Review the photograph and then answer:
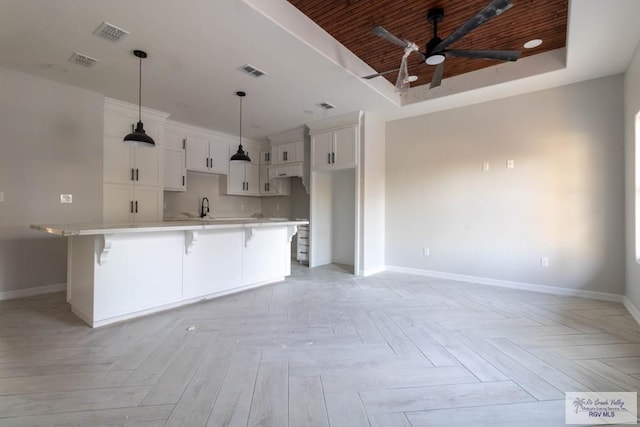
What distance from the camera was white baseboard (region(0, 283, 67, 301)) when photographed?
3.32 meters

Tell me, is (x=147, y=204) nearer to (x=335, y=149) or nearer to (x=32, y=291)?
(x=32, y=291)

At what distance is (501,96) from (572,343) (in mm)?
3290

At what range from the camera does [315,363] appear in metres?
2.02

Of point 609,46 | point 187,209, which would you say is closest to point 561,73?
point 609,46

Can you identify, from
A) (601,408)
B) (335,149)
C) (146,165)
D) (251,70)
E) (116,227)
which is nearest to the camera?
(601,408)

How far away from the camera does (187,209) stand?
228 inches

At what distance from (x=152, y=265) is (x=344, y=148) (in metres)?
3.38

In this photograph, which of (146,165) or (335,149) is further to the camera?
(335,149)

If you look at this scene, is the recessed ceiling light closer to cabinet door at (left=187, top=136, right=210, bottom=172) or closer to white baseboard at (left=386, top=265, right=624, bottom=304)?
white baseboard at (left=386, top=265, right=624, bottom=304)

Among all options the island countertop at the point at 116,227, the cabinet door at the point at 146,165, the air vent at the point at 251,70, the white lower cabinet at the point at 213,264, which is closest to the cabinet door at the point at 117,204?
the cabinet door at the point at 146,165

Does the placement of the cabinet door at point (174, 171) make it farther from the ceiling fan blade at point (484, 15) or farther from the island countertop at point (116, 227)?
the ceiling fan blade at point (484, 15)

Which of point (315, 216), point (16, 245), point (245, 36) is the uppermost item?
point (245, 36)

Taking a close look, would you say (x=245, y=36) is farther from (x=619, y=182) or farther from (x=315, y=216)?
(x=619, y=182)

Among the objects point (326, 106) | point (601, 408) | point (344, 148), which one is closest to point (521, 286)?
point (601, 408)
